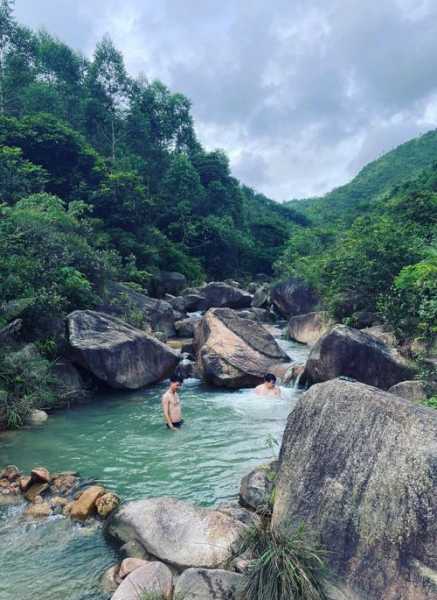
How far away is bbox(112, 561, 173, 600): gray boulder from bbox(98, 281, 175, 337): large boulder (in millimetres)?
11501

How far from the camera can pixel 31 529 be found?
5758mm

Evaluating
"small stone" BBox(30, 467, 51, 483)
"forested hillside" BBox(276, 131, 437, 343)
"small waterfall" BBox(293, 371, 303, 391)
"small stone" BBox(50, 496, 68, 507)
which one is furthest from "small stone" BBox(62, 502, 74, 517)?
"forested hillside" BBox(276, 131, 437, 343)

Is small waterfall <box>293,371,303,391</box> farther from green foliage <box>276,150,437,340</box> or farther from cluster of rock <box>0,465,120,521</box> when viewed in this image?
cluster of rock <box>0,465,120,521</box>

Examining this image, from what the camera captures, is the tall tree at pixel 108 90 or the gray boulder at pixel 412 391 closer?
the gray boulder at pixel 412 391

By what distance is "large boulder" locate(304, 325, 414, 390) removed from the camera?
10.7 meters

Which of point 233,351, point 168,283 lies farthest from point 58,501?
point 168,283

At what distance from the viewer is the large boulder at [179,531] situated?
4.62 meters

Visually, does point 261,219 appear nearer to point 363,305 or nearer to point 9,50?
point 9,50

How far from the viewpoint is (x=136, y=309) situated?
16.5 m

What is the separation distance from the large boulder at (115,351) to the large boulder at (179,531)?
638cm

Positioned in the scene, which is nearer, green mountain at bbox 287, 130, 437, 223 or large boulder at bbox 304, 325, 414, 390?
large boulder at bbox 304, 325, 414, 390

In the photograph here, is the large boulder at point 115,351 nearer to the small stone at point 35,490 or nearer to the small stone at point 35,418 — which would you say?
the small stone at point 35,418

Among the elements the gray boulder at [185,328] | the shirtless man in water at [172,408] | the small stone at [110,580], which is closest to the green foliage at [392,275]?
the shirtless man in water at [172,408]

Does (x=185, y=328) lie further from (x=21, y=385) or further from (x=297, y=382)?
(x=21, y=385)
